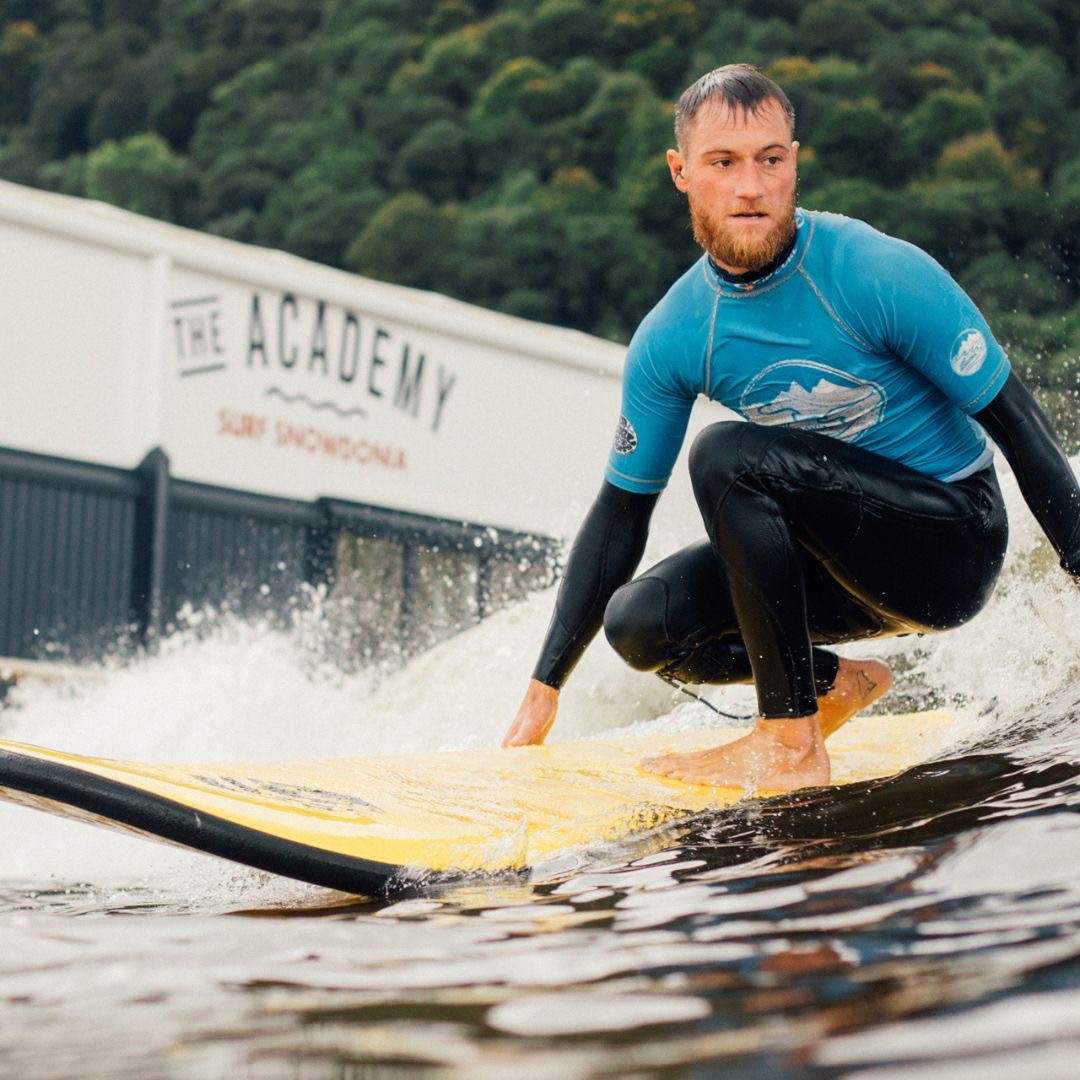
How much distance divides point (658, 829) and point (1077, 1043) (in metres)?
1.52

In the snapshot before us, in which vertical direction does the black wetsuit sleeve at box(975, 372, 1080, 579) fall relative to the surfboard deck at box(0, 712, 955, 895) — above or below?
above

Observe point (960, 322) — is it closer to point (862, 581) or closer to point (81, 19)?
point (862, 581)

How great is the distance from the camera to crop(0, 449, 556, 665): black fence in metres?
12.2

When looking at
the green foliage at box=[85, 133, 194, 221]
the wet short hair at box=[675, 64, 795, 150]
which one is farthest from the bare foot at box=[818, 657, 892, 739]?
the green foliage at box=[85, 133, 194, 221]

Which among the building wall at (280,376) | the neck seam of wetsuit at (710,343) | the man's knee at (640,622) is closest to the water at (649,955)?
the man's knee at (640,622)

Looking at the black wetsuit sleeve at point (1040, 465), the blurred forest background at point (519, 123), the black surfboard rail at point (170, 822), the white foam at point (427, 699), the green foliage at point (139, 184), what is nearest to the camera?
the black surfboard rail at point (170, 822)

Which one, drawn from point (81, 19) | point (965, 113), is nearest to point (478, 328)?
point (965, 113)

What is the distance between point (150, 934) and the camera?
2172mm

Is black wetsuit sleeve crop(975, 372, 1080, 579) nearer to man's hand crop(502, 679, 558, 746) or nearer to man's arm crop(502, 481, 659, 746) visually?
man's arm crop(502, 481, 659, 746)

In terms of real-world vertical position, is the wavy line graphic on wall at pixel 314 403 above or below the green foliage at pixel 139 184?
below

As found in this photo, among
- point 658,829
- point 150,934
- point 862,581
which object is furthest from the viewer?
point 862,581

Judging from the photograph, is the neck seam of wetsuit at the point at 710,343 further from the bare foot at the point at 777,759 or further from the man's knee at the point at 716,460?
Answer: the bare foot at the point at 777,759

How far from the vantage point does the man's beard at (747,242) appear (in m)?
3.00

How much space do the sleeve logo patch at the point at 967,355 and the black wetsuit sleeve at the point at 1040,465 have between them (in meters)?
0.07
